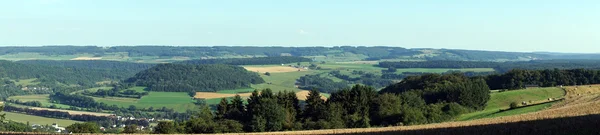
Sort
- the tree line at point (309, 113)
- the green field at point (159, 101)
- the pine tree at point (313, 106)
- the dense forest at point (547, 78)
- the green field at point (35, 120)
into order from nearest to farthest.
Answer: the tree line at point (309, 113)
the pine tree at point (313, 106)
the dense forest at point (547, 78)
the green field at point (35, 120)
the green field at point (159, 101)

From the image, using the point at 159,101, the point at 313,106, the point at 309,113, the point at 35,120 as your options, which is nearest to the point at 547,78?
the point at 313,106

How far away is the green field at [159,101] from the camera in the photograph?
5952 inches

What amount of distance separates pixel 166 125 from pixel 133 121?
231 ft

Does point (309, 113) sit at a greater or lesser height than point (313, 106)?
lesser

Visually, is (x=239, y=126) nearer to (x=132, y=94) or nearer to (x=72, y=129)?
(x=72, y=129)

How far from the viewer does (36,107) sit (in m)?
149

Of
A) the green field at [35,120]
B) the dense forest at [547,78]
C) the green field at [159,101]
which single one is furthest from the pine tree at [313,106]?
the green field at [159,101]

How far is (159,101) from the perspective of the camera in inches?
6417

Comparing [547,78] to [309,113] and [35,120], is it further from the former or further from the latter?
[35,120]

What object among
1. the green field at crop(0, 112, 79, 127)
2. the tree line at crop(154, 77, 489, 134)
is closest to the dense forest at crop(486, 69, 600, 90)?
the tree line at crop(154, 77, 489, 134)

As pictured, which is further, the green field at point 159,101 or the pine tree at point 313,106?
the green field at point 159,101

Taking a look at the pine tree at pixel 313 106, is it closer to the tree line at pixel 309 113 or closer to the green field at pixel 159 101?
the tree line at pixel 309 113

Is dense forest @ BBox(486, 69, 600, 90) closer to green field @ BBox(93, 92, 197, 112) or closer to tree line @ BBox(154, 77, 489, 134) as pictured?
tree line @ BBox(154, 77, 489, 134)

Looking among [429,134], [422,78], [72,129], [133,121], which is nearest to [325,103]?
[72,129]
